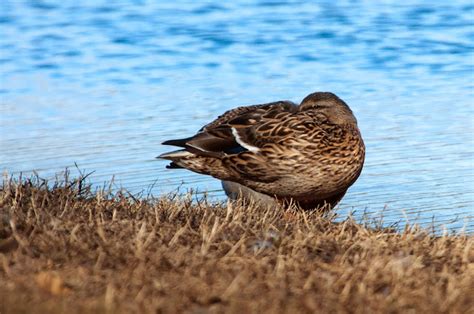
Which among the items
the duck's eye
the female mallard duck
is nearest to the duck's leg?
the female mallard duck

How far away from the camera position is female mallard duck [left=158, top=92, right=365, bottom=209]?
8664mm

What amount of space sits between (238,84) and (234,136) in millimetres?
4515

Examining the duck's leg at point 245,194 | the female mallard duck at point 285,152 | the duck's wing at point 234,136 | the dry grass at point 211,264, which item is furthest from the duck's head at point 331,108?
the dry grass at point 211,264

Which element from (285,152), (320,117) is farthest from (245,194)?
(320,117)

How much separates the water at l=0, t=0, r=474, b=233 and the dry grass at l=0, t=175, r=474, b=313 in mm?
1316

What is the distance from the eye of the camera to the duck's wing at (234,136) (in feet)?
29.2

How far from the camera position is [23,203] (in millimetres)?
7551

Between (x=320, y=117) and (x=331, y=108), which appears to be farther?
(x=331, y=108)

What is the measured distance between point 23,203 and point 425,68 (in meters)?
7.72

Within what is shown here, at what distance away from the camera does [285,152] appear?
8.65 m

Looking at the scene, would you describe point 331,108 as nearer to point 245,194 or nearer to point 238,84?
point 245,194

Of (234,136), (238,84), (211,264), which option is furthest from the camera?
(238,84)

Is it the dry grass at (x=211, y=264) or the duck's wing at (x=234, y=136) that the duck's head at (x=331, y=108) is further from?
the dry grass at (x=211, y=264)

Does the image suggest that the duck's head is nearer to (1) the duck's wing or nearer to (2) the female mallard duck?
(2) the female mallard duck
